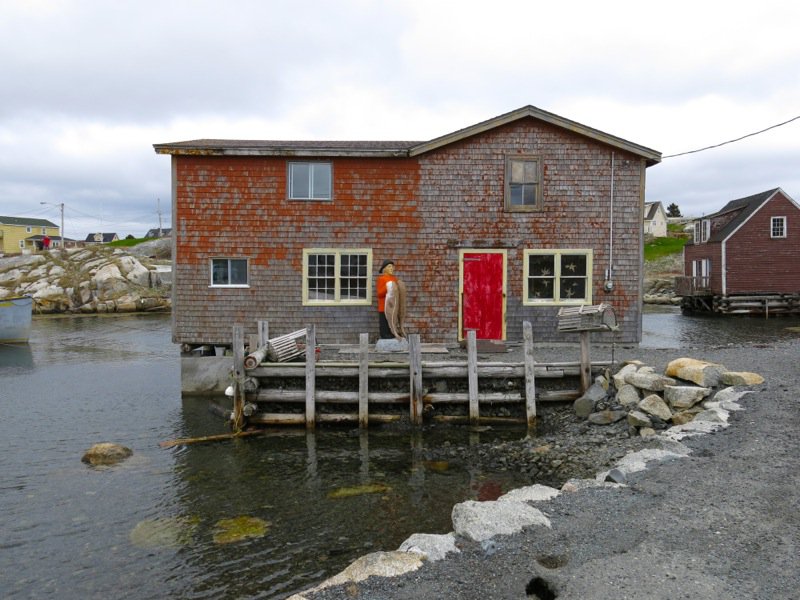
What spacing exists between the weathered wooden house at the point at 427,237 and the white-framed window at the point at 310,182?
3cm

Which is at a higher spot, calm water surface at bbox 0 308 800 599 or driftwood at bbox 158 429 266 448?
driftwood at bbox 158 429 266 448

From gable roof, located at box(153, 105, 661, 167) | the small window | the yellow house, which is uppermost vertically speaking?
the yellow house

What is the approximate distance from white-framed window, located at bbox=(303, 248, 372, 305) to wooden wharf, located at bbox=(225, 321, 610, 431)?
3.61 metres

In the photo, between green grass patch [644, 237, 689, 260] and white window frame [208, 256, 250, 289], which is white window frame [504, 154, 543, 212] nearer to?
white window frame [208, 256, 250, 289]

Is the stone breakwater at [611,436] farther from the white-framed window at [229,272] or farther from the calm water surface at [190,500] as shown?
the white-framed window at [229,272]

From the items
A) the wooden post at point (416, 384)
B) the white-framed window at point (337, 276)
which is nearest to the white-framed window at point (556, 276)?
the white-framed window at point (337, 276)

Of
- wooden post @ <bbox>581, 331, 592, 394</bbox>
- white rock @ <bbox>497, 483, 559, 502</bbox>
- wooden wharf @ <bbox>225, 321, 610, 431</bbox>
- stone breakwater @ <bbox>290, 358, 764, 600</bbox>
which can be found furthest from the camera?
wooden post @ <bbox>581, 331, 592, 394</bbox>

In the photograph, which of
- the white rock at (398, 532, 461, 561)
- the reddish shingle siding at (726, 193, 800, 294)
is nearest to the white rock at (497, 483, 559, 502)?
the white rock at (398, 532, 461, 561)

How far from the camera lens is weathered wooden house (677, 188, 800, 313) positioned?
134ft

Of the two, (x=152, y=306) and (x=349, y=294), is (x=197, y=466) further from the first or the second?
(x=152, y=306)

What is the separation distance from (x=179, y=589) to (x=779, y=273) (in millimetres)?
44073

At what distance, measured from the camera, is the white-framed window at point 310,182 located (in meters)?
17.0

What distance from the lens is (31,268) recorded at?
170ft

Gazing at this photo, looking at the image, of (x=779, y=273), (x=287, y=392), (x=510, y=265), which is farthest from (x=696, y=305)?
(x=287, y=392)
